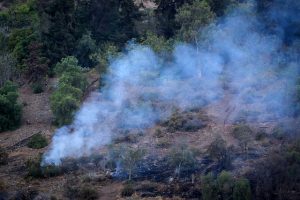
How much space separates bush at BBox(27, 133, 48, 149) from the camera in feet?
77.2

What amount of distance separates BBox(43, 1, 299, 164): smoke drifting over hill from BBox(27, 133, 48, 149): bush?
55cm

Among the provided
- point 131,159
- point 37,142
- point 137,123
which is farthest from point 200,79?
point 131,159

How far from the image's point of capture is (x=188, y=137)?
23234 mm

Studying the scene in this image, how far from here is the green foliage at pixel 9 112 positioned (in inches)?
999

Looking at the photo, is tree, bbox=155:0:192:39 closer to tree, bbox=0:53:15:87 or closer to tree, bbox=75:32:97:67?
tree, bbox=75:32:97:67

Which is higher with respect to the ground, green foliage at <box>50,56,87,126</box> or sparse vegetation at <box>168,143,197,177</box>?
green foliage at <box>50,56,87,126</box>

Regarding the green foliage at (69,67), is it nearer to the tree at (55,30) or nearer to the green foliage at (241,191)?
the tree at (55,30)

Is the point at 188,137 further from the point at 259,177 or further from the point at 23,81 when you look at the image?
the point at 23,81

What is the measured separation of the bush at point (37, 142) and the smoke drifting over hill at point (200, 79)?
546mm

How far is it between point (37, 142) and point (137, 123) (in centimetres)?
419

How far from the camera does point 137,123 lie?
24500 mm

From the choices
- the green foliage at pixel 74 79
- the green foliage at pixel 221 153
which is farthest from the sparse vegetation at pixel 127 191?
Answer: the green foliage at pixel 74 79

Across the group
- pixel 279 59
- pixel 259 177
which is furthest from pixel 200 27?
pixel 259 177

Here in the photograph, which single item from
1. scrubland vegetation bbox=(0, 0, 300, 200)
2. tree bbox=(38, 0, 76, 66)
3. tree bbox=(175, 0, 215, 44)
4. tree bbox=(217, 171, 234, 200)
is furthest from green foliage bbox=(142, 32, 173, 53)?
tree bbox=(217, 171, 234, 200)
